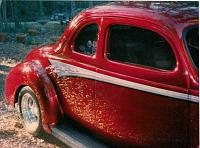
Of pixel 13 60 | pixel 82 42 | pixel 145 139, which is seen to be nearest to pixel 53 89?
pixel 82 42

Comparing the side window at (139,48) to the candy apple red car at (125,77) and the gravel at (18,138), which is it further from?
the gravel at (18,138)

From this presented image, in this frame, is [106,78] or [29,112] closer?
[106,78]

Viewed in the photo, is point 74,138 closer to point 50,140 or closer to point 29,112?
point 50,140

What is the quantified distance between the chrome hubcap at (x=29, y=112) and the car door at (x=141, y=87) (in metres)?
1.24

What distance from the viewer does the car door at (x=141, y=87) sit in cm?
342

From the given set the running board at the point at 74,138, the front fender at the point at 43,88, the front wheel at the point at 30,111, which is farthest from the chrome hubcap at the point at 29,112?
the running board at the point at 74,138

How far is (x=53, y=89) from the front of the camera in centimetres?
474

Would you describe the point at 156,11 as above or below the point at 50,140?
above

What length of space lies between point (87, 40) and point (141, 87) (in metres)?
1.10

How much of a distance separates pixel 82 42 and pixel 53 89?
66 cm

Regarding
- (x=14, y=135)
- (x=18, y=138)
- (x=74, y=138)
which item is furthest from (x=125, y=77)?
(x=14, y=135)

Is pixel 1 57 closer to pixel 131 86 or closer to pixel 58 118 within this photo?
pixel 58 118

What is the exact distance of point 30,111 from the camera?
5.33m

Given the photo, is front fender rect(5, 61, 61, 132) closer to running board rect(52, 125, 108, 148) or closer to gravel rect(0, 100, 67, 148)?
running board rect(52, 125, 108, 148)
